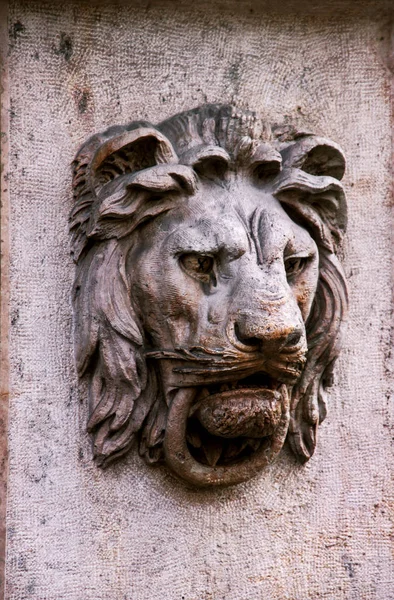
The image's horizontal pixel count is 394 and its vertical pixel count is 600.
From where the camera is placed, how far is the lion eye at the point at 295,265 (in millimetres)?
2338

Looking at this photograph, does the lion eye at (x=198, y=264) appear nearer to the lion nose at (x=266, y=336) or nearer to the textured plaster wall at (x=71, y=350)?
the lion nose at (x=266, y=336)

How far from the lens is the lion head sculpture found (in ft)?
7.33

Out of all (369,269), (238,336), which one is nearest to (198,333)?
(238,336)

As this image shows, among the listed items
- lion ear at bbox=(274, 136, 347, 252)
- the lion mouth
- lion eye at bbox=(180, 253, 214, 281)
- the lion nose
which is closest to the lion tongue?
the lion mouth

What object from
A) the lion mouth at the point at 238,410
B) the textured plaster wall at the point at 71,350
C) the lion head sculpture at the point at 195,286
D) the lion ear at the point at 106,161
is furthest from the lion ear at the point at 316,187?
the lion mouth at the point at 238,410

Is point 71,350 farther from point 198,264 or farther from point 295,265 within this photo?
point 295,265

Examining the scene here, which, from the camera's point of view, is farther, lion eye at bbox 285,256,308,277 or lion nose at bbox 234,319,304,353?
lion eye at bbox 285,256,308,277

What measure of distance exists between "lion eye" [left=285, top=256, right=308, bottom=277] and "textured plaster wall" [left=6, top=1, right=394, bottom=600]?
245 millimetres

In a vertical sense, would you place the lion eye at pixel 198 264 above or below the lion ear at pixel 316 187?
below

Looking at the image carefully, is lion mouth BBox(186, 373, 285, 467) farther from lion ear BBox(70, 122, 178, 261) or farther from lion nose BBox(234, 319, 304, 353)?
lion ear BBox(70, 122, 178, 261)

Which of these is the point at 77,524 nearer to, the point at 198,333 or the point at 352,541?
the point at 198,333

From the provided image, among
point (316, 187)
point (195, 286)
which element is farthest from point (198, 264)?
point (316, 187)

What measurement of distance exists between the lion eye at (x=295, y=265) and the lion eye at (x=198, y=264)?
171 mm

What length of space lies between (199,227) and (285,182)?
0.71 ft
